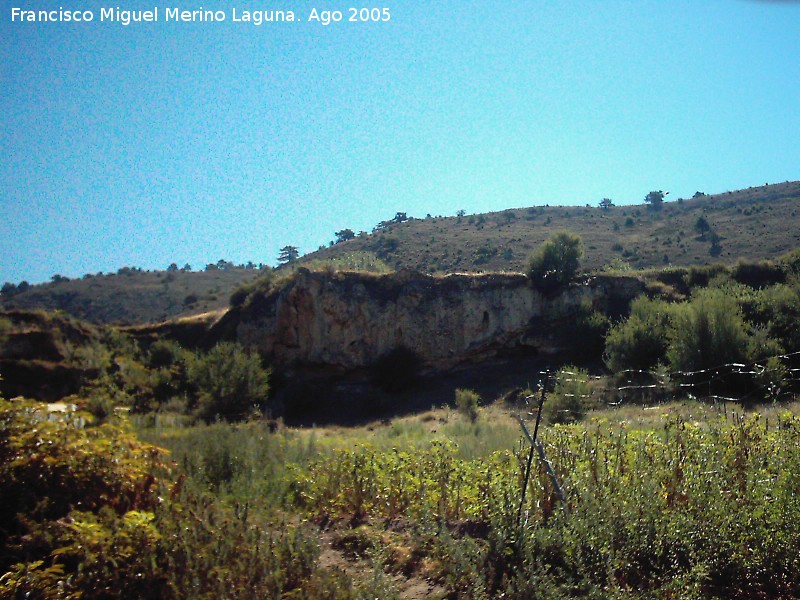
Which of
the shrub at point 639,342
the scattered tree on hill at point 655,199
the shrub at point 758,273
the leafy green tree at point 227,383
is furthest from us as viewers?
the scattered tree on hill at point 655,199

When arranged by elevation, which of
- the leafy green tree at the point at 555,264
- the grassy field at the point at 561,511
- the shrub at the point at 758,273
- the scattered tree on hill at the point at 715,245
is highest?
the scattered tree on hill at the point at 715,245

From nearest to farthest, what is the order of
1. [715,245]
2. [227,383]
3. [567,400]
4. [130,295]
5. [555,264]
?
[567,400] → [227,383] → [555,264] → [715,245] → [130,295]

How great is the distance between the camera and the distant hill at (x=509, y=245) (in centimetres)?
4531

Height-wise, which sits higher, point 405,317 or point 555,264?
point 555,264

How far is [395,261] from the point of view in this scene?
167 ft

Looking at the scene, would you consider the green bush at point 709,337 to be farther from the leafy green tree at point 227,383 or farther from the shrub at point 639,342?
the leafy green tree at point 227,383

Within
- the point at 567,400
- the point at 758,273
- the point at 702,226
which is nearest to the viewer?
the point at 567,400

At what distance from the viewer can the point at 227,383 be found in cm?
2330

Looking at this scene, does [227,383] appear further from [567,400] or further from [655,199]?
[655,199]

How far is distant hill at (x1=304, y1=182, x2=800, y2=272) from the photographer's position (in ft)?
148

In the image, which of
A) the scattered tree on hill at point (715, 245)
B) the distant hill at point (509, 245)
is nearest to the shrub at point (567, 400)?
the distant hill at point (509, 245)

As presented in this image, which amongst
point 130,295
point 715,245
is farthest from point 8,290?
point 715,245

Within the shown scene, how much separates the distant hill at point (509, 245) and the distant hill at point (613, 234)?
9 cm

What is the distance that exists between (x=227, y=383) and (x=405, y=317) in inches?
371
